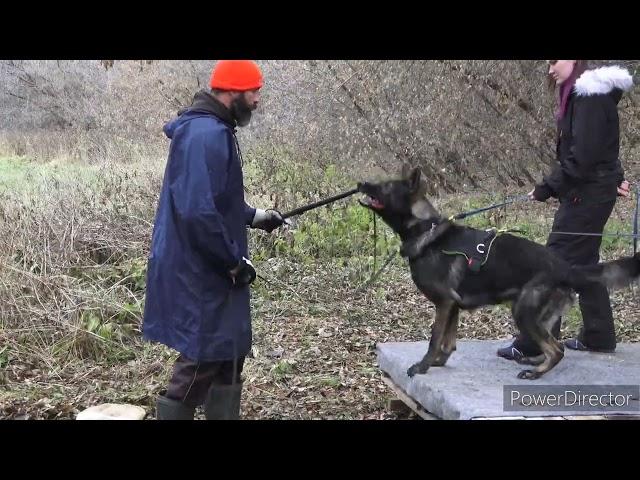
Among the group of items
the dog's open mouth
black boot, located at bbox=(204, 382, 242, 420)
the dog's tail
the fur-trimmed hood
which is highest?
the fur-trimmed hood

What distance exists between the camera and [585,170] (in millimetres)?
5387

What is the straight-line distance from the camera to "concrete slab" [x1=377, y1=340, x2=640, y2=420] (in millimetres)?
4582

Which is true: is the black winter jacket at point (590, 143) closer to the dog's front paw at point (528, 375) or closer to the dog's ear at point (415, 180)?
the dog's ear at point (415, 180)

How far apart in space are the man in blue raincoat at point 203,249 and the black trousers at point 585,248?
2.47m

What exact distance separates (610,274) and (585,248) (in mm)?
422

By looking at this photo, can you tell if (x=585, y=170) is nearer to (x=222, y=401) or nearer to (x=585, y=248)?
(x=585, y=248)

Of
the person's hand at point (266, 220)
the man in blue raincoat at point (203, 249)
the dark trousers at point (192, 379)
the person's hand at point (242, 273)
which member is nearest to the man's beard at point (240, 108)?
the man in blue raincoat at point (203, 249)

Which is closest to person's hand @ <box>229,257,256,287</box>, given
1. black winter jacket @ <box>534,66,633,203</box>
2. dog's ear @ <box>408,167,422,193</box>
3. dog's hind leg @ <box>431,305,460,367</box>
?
dog's ear @ <box>408,167,422,193</box>

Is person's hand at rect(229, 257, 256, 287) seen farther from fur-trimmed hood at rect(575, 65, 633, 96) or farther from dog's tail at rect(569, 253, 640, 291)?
fur-trimmed hood at rect(575, 65, 633, 96)

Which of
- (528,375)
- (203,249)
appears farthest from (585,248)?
(203,249)

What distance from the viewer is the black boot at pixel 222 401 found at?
4.67 metres

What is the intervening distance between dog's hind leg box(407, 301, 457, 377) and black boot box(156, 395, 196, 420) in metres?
1.67

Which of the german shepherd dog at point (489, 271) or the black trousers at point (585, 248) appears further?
the black trousers at point (585, 248)
